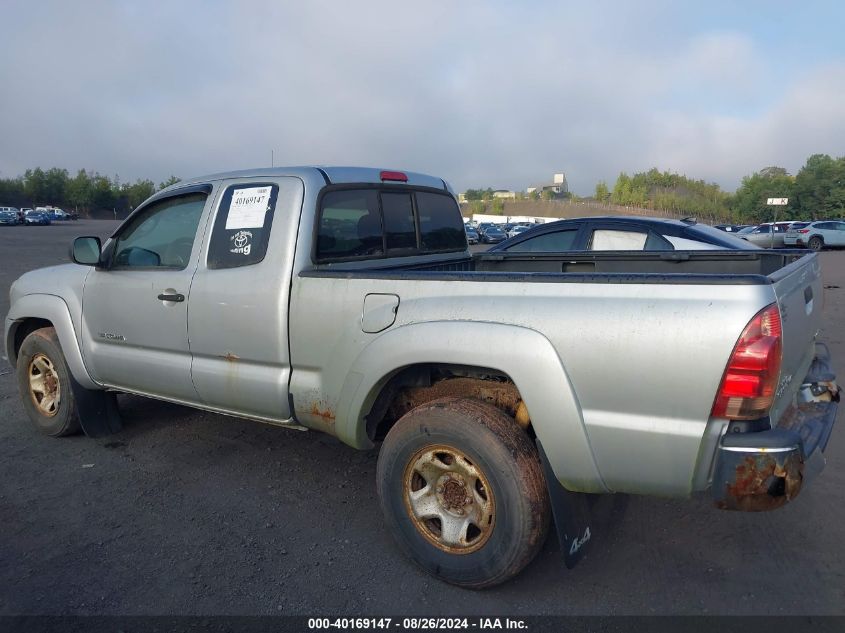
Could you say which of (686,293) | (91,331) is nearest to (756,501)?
(686,293)

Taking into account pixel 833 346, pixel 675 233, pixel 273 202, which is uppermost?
pixel 273 202

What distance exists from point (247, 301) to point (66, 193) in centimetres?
10242

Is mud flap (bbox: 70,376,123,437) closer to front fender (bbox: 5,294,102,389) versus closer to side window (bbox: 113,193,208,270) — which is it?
front fender (bbox: 5,294,102,389)

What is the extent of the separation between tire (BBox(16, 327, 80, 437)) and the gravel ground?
9.9 inches

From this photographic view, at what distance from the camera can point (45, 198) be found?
3573 inches

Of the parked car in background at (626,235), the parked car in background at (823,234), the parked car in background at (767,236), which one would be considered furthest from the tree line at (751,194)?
the parked car in background at (626,235)

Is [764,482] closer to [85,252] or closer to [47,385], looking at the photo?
[85,252]

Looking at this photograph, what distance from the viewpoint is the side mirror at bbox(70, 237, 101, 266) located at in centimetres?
425

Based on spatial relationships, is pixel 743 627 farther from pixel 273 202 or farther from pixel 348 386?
pixel 273 202

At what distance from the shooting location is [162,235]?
4.20 m

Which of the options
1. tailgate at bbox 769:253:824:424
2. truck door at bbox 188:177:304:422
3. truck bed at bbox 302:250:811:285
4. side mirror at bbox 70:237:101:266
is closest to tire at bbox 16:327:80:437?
side mirror at bbox 70:237:101:266

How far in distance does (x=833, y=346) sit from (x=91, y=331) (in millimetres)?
7979

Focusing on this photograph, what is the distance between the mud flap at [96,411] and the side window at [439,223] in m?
2.67

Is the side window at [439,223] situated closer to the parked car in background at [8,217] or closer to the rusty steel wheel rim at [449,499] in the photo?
the rusty steel wheel rim at [449,499]
